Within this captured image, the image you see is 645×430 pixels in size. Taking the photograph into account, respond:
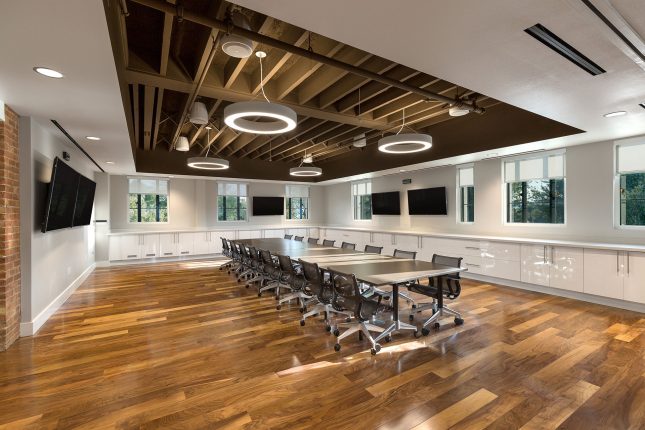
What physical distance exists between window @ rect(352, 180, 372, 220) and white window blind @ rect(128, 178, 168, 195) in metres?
6.31

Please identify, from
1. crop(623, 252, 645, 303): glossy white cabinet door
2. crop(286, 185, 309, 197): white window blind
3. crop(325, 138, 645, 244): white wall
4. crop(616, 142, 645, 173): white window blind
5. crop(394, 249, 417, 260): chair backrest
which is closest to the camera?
crop(623, 252, 645, 303): glossy white cabinet door

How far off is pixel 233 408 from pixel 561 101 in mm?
4396

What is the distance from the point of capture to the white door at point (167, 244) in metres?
9.12

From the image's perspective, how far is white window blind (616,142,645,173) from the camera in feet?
16.0

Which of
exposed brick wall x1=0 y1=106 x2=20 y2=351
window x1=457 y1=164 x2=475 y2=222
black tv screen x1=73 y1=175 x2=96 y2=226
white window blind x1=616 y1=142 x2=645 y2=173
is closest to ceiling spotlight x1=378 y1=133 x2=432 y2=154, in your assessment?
window x1=457 y1=164 x2=475 y2=222

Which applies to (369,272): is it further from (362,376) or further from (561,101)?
(561,101)

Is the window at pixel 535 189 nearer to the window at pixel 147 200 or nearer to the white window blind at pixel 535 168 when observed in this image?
the white window blind at pixel 535 168

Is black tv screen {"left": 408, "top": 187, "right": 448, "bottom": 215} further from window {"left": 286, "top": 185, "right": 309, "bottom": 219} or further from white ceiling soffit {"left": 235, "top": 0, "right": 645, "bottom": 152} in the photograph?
window {"left": 286, "top": 185, "right": 309, "bottom": 219}

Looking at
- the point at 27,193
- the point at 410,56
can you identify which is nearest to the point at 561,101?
the point at 410,56

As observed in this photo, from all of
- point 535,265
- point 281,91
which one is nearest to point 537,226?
point 535,265

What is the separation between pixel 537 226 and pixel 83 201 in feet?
29.0

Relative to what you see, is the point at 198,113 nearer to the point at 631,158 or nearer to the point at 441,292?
the point at 441,292

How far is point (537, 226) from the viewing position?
6.14 meters

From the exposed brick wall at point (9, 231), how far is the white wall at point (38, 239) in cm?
7
